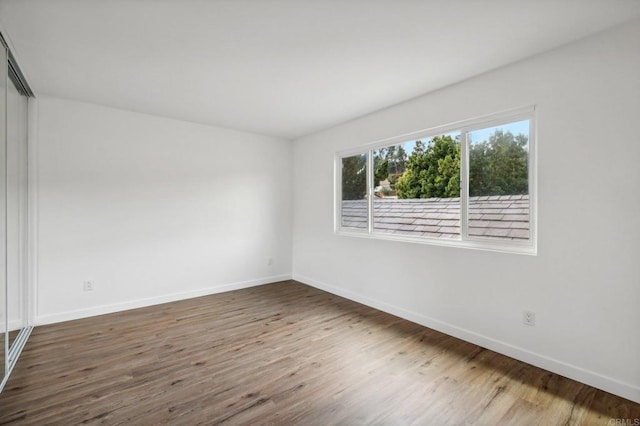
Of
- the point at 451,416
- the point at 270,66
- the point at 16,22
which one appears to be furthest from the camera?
the point at 270,66

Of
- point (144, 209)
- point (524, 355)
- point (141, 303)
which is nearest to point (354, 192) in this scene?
point (524, 355)

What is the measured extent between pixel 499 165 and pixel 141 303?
441 centimetres

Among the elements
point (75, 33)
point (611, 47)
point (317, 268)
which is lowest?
point (317, 268)

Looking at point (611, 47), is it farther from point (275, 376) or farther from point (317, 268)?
point (317, 268)

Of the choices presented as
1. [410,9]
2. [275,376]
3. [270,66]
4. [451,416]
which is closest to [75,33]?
[270,66]

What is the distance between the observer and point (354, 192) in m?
4.29

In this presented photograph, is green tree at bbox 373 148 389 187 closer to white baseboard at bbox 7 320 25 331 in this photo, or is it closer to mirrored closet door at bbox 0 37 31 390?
mirrored closet door at bbox 0 37 31 390

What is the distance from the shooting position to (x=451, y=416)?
71.9 inches

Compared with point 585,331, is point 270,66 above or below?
above

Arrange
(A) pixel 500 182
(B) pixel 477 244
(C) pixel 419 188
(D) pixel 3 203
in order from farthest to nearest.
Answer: (C) pixel 419 188 → (B) pixel 477 244 → (A) pixel 500 182 → (D) pixel 3 203

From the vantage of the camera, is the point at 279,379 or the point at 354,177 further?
the point at 354,177

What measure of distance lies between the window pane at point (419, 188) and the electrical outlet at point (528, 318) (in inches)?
34.8

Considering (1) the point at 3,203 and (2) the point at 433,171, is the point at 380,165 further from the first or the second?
(1) the point at 3,203

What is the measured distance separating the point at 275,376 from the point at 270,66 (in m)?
2.57
